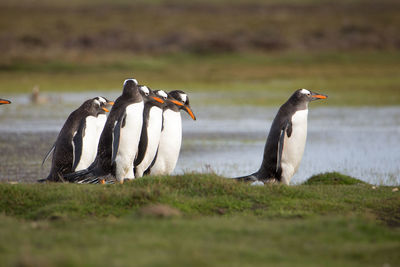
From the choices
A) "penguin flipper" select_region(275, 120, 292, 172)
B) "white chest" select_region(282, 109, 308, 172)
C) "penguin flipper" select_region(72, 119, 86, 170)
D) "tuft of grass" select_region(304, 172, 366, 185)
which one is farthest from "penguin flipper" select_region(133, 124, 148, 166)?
"tuft of grass" select_region(304, 172, 366, 185)

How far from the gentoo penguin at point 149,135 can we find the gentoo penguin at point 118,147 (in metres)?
0.30

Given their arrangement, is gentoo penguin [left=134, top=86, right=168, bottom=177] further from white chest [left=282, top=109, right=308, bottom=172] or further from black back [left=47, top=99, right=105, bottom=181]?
white chest [left=282, top=109, right=308, bottom=172]

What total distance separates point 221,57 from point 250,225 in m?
47.7

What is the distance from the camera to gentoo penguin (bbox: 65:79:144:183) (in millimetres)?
10328

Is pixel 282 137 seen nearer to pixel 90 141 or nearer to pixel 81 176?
pixel 90 141

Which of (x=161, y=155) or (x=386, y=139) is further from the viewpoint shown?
(x=386, y=139)

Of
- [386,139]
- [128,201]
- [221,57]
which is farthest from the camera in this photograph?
[221,57]

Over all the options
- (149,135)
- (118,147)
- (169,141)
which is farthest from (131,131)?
(169,141)

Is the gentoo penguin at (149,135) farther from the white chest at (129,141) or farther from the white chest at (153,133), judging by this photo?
the white chest at (129,141)

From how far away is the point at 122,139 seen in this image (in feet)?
33.8

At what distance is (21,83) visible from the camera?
36.4m

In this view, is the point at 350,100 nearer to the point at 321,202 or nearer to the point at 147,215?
the point at 321,202

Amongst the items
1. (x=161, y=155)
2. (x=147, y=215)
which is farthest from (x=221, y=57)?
(x=147, y=215)

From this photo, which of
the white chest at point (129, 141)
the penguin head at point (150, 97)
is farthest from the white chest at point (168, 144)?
the white chest at point (129, 141)
